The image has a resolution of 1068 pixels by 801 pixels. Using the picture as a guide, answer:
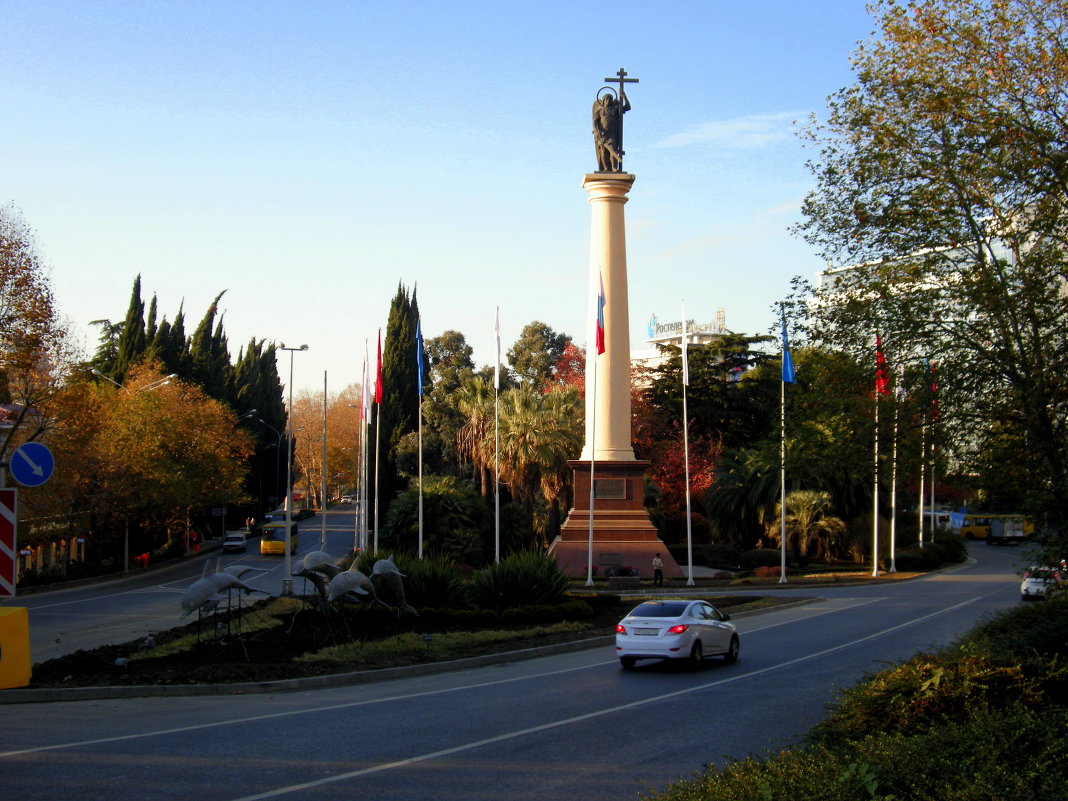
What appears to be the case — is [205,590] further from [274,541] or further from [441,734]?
[274,541]

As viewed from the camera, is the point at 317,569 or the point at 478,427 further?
the point at 478,427

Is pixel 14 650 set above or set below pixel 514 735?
above

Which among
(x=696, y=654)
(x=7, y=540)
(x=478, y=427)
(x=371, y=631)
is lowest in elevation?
(x=371, y=631)

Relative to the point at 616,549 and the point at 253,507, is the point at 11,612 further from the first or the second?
the point at 253,507

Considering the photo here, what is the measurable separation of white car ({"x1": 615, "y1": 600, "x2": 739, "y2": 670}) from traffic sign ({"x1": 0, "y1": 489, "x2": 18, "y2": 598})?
412 inches

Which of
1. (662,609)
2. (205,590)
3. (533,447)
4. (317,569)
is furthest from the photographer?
(533,447)

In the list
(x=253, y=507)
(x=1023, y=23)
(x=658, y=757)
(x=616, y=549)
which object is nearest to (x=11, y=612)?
(x=658, y=757)

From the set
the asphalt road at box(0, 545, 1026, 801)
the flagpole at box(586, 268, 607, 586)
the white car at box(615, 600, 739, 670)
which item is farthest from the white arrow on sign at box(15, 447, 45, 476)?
the flagpole at box(586, 268, 607, 586)

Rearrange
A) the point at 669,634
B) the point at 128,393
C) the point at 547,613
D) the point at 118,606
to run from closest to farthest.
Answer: the point at 669,634
the point at 547,613
the point at 118,606
the point at 128,393

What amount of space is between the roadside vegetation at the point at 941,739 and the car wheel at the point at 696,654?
8145 mm

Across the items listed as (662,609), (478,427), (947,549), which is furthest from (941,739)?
(947,549)

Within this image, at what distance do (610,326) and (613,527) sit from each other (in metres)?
8.53

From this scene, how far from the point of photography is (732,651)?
21.6 m

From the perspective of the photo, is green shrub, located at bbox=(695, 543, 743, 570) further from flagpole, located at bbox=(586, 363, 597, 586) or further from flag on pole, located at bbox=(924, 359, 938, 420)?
flag on pole, located at bbox=(924, 359, 938, 420)
